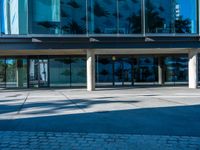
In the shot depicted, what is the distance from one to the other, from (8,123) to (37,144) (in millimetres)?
3444

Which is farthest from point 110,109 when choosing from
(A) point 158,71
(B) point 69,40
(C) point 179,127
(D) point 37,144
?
(A) point 158,71

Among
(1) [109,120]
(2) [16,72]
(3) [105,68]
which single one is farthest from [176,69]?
(1) [109,120]

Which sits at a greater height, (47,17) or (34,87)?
(47,17)

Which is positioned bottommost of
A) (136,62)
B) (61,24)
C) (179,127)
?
(179,127)

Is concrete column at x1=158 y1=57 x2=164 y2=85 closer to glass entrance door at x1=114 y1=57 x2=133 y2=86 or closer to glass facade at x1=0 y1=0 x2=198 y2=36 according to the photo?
glass entrance door at x1=114 y1=57 x2=133 y2=86

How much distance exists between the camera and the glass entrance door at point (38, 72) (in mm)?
35031

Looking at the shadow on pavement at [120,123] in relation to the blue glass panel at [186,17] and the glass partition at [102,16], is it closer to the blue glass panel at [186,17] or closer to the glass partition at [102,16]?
the glass partition at [102,16]

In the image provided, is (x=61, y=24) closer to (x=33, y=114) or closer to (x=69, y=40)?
(x=69, y=40)

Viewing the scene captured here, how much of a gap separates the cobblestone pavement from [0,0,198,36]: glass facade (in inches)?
705

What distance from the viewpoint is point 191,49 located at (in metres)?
30.5

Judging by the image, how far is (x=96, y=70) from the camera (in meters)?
36.0

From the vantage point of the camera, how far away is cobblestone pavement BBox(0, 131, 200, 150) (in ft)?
28.0

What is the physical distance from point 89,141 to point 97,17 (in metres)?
19.6

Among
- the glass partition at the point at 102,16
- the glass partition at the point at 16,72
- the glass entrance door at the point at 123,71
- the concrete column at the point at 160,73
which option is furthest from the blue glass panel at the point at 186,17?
the glass partition at the point at 16,72
